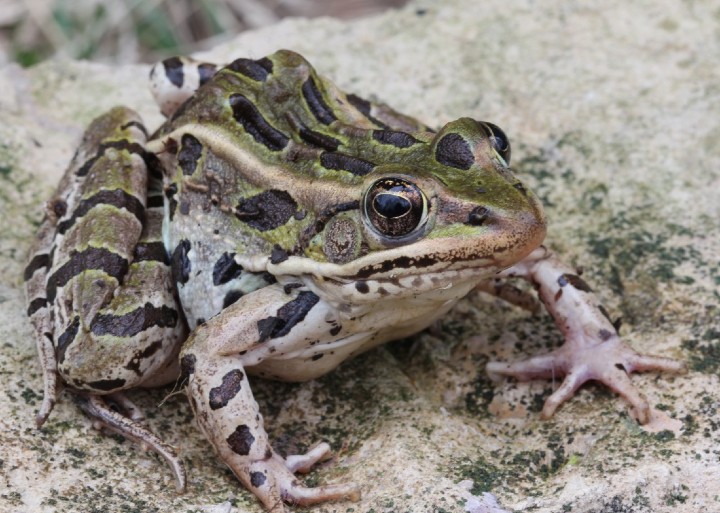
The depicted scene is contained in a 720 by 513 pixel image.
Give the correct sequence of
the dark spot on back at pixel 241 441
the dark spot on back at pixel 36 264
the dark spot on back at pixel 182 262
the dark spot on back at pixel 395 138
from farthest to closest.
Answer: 1. the dark spot on back at pixel 36 264
2. the dark spot on back at pixel 182 262
3. the dark spot on back at pixel 395 138
4. the dark spot on back at pixel 241 441

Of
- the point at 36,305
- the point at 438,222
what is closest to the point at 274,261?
the point at 438,222

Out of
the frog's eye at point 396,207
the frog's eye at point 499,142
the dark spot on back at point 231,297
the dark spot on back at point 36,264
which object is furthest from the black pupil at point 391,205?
the dark spot on back at point 36,264

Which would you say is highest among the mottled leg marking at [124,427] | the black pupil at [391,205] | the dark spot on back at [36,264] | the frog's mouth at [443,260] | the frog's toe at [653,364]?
the black pupil at [391,205]

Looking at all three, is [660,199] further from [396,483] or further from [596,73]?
[396,483]

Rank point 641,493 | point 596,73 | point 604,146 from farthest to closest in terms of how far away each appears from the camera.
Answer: point 596,73
point 604,146
point 641,493

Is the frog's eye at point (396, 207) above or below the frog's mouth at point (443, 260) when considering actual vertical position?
above

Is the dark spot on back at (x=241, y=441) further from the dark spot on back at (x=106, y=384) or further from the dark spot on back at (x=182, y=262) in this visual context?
the dark spot on back at (x=182, y=262)

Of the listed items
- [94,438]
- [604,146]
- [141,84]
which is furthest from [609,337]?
[141,84]
